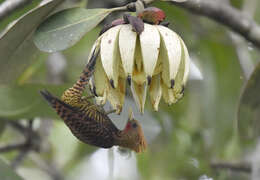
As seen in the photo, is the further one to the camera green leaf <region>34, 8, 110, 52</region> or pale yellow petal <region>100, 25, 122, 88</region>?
green leaf <region>34, 8, 110, 52</region>

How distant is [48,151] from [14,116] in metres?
1.14

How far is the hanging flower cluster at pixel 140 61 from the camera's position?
1316 mm

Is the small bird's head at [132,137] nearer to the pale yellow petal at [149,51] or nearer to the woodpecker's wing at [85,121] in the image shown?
the woodpecker's wing at [85,121]

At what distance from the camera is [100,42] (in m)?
1.39

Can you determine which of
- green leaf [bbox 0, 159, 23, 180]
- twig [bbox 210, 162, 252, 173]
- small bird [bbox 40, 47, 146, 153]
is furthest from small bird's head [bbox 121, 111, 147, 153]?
twig [bbox 210, 162, 252, 173]

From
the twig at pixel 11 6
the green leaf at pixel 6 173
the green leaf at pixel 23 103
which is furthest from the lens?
the green leaf at pixel 23 103

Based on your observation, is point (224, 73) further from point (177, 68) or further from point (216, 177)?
point (177, 68)

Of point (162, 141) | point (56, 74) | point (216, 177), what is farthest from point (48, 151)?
point (216, 177)

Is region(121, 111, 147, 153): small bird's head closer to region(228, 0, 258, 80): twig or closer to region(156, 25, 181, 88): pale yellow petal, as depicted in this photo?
region(156, 25, 181, 88): pale yellow petal

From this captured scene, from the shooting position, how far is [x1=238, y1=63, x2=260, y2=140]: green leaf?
1922mm

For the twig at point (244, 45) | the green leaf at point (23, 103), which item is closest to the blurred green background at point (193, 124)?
the twig at point (244, 45)

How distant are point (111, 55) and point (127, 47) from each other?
45 millimetres

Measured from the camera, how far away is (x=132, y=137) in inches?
63.3

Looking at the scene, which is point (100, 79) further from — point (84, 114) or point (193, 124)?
point (193, 124)
